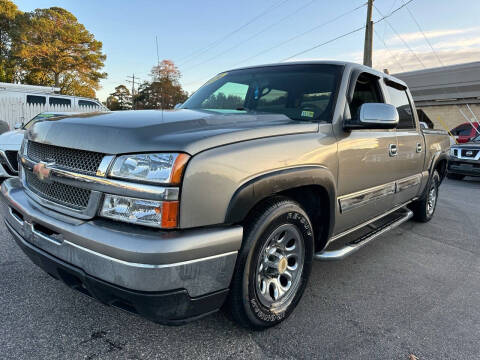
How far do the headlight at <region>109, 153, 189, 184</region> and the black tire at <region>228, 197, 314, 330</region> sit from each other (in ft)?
1.86

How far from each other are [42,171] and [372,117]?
225 centimetres

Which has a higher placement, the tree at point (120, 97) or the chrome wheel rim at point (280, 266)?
the tree at point (120, 97)

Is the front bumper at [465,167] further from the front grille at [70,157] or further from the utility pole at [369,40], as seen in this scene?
the front grille at [70,157]

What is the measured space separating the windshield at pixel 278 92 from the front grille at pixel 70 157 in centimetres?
113

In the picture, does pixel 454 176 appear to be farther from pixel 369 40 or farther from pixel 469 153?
pixel 369 40

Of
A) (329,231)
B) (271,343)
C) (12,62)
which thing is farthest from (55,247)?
(12,62)

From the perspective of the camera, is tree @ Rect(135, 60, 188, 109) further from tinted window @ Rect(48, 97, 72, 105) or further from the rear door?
the rear door

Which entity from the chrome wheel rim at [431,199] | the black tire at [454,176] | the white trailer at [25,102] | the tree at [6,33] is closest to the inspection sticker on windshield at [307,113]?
the chrome wheel rim at [431,199]

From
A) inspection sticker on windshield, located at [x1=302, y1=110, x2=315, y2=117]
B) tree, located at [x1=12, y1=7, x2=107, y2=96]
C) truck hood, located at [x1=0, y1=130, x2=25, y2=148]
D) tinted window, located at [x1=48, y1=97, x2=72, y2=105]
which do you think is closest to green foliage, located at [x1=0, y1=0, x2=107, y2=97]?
tree, located at [x1=12, y1=7, x2=107, y2=96]

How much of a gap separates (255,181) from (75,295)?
1.72m

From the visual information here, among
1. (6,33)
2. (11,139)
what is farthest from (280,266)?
(6,33)

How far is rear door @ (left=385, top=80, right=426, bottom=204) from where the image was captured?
3592 mm

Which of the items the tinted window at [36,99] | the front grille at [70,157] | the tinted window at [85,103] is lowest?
the front grille at [70,157]

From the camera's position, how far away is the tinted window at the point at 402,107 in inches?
147
